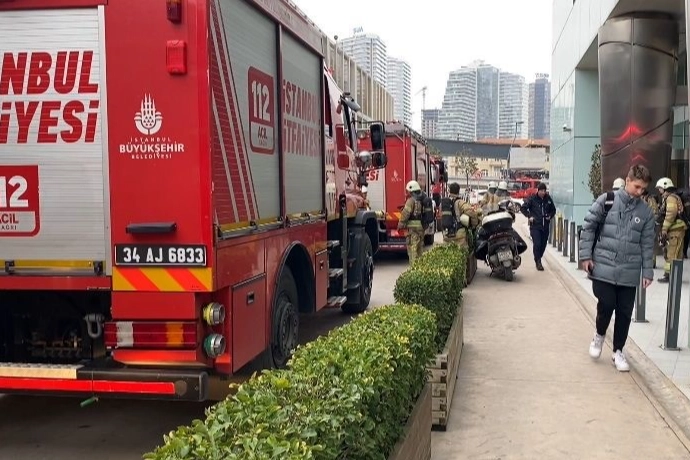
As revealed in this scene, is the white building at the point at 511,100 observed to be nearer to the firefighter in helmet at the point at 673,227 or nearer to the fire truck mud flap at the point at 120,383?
the firefighter in helmet at the point at 673,227

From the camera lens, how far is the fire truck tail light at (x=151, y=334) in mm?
4008

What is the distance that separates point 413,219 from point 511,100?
4754 inches

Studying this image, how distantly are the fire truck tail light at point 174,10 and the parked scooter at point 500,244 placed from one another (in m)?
9.05

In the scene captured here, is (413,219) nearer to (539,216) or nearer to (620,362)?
(539,216)

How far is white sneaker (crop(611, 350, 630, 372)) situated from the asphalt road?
3.78 m

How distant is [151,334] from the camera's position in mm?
4047

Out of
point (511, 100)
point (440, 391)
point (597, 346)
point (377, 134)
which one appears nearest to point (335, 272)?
point (377, 134)

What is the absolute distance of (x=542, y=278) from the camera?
12742 millimetres

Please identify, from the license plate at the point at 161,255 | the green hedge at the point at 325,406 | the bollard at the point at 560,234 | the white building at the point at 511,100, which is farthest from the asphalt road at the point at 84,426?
the white building at the point at 511,100

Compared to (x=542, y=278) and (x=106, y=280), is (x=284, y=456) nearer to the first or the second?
(x=106, y=280)

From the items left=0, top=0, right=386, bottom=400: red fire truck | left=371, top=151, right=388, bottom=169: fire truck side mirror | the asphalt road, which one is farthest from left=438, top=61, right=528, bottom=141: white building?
left=0, top=0, right=386, bottom=400: red fire truck

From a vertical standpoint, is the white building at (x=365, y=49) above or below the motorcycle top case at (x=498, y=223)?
above

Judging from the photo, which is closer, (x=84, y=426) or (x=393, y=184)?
(x=84, y=426)

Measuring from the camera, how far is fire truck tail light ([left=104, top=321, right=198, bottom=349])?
401 cm
